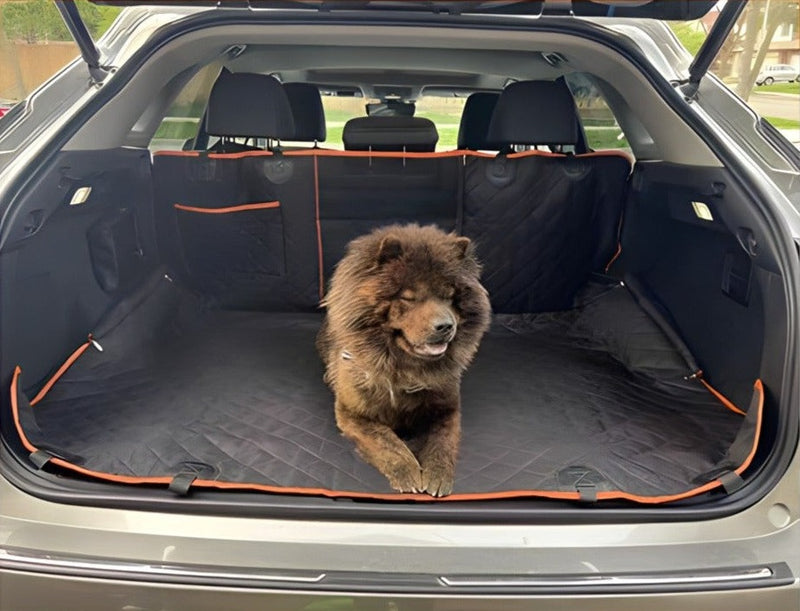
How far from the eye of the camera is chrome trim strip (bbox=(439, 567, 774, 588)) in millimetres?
1370

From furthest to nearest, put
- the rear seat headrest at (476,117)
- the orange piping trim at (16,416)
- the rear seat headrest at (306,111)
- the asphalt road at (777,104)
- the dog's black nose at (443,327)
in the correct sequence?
the rear seat headrest at (476,117), the rear seat headrest at (306,111), the asphalt road at (777,104), the dog's black nose at (443,327), the orange piping trim at (16,416)

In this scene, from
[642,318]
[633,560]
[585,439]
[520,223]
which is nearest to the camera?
[633,560]

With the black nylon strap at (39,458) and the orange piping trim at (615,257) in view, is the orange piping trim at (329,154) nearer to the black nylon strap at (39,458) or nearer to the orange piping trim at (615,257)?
the orange piping trim at (615,257)

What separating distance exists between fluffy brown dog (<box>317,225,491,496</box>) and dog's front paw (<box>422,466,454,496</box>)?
0.02 m

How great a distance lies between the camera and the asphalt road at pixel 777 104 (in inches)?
96.0

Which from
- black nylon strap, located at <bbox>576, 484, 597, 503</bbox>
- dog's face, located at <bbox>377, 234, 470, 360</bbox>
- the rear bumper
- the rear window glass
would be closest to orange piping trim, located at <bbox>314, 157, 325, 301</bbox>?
dog's face, located at <bbox>377, 234, 470, 360</bbox>

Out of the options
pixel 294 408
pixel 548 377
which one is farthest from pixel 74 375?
pixel 548 377

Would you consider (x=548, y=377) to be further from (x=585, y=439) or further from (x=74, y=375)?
(x=74, y=375)

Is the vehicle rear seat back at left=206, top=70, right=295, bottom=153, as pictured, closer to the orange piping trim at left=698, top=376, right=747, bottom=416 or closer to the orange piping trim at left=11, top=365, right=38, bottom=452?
the orange piping trim at left=11, top=365, right=38, bottom=452

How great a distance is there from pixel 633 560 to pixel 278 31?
243 centimetres

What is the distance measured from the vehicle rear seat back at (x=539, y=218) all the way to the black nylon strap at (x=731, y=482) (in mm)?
1773

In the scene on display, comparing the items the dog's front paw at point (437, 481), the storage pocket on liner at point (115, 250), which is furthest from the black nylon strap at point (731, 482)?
the storage pocket on liner at point (115, 250)

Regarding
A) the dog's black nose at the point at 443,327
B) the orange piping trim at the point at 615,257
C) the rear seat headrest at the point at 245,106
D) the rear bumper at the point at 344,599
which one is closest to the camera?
the rear bumper at the point at 344,599

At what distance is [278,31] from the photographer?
2561 millimetres
